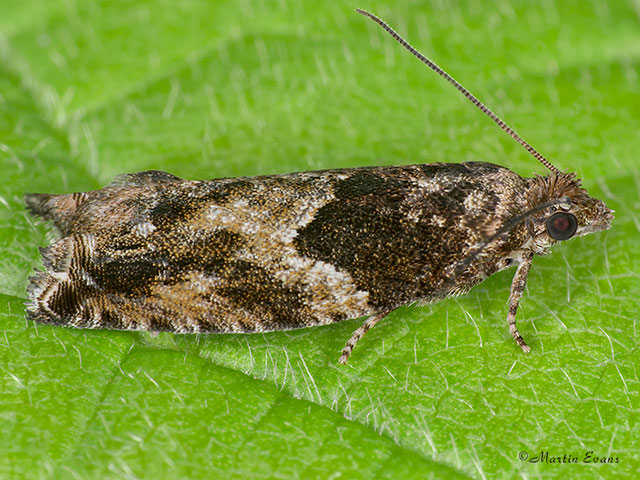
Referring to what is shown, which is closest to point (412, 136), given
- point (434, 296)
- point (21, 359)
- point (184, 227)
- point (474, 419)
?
point (434, 296)

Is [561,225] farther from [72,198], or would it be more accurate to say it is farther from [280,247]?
[72,198]

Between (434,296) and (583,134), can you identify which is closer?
(434,296)

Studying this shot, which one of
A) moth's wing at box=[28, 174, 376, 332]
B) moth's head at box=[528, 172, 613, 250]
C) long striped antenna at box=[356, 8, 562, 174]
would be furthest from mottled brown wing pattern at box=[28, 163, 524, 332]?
long striped antenna at box=[356, 8, 562, 174]

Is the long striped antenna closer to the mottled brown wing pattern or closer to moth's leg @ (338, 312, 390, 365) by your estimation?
the mottled brown wing pattern

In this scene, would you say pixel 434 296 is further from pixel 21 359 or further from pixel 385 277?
pixel 21 359

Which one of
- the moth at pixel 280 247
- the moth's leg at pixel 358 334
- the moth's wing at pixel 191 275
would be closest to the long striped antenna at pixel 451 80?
the moth at pixel 280 247

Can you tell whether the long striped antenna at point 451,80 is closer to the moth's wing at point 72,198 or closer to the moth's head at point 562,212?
the moth's head at point 562,212
